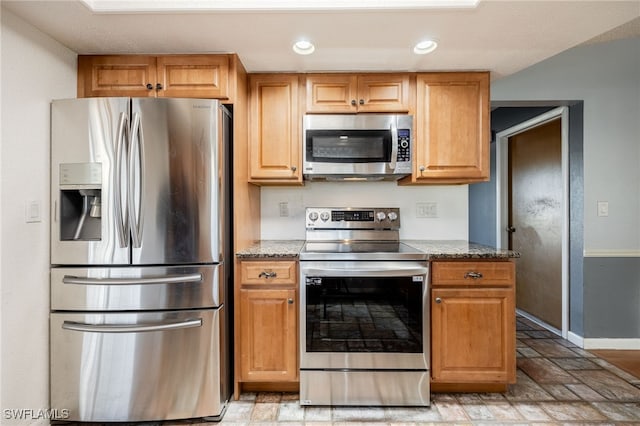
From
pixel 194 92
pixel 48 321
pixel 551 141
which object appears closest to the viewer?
pixel 48 321

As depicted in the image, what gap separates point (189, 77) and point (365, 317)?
5.78 feet

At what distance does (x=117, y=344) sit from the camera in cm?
175

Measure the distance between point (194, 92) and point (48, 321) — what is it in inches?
58.0

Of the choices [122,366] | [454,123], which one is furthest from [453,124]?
[122,366]

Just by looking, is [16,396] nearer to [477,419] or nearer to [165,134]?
[165,134]

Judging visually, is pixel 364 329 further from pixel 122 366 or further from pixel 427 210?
pixel 122 366

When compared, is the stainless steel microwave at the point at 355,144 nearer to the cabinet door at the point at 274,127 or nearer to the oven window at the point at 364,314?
the cabinet door at the point at 274,127

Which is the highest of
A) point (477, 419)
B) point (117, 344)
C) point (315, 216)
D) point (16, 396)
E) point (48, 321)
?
point (315, 216)

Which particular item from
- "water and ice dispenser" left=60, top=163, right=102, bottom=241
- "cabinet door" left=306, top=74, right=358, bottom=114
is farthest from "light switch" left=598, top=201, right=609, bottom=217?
"water and ice dispenser" left=60, top=163, right=102, bottom=241

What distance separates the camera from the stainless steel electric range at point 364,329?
6.33ft

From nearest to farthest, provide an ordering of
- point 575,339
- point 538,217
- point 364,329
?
point 364,329
point 575,339
point 538,217

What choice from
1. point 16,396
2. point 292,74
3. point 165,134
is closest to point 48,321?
point 16,396

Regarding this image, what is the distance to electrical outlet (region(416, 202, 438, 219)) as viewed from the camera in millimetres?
2643

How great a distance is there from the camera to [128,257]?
1748 millimetres
